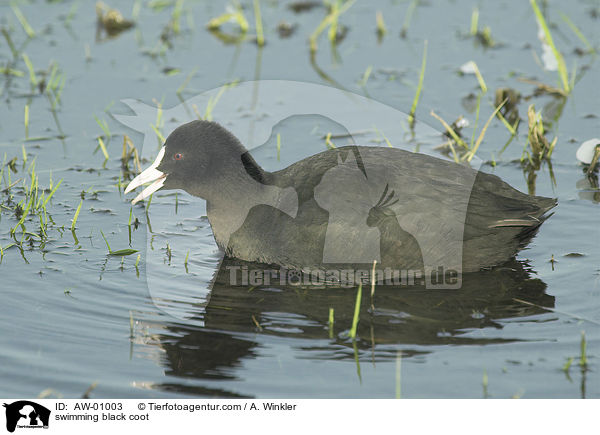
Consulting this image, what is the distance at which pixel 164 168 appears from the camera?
5.19 m

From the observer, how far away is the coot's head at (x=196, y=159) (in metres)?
5.11

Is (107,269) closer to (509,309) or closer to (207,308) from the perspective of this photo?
(207,308)

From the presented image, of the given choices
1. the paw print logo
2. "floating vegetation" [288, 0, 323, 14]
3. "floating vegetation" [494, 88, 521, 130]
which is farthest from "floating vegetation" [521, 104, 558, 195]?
"floating vegetation" [288, 0, 323, 14]

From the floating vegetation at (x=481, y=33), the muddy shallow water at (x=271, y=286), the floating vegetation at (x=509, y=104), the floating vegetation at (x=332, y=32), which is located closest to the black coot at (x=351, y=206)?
the muddy shallow water at (x=271, y=286)

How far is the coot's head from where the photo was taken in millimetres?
5113

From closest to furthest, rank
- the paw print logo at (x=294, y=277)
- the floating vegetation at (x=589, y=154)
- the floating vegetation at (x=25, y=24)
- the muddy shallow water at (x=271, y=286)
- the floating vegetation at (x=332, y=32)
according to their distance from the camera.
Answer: the muddy shallow water at (x=271, y=286), the paw print logo at (x=294, y=277), the floating vegetation at (x=589, y=154), the floating vegetation at (x=332, y=32), the floating vegetation at (x=25, y=24)
